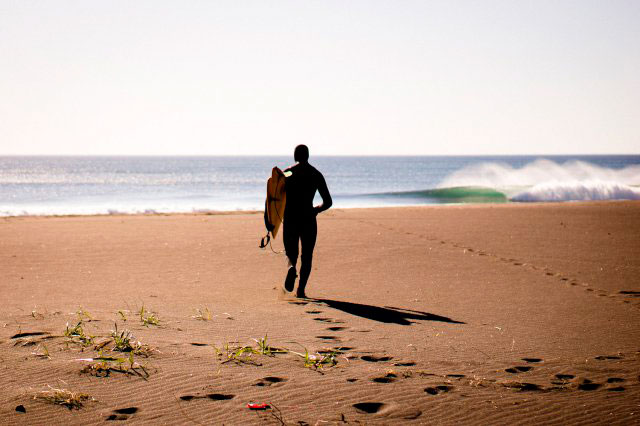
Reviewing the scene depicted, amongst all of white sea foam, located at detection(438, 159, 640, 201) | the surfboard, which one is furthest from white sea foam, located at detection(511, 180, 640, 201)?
the surfboard

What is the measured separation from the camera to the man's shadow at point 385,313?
6.32m

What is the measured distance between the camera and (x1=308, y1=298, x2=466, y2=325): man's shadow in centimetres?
632

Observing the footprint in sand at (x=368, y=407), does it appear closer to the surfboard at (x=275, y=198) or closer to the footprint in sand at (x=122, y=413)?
the footprint in sand at (x=122, y=413)

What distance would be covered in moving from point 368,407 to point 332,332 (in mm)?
1992

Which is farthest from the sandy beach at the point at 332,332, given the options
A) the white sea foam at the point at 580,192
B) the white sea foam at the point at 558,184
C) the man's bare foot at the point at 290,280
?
the white sea foam at the point at 558,184

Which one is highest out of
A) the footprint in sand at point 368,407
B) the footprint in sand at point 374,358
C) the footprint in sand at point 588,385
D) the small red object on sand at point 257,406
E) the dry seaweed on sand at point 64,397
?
the dry seaweed on sand at point 64,397

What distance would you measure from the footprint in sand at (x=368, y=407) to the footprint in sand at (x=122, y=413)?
1.37 metres

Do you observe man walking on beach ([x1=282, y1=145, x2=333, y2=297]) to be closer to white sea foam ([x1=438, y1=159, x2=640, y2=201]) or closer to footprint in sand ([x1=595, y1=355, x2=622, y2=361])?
footprint in sand ([x1=595, y1=355, x2=622, y2=361])

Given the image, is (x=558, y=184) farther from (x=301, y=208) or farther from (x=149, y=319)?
(x=149, y=319)

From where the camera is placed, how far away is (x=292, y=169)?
7.43 m

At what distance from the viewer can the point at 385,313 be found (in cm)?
666

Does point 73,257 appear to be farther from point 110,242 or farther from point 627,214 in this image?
point 627,214

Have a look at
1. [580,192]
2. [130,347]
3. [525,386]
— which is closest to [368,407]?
[525,386]

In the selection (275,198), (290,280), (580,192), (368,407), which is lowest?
(368,407)
